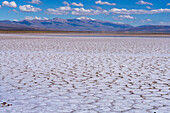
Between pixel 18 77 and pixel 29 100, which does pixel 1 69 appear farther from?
pixel 29 100

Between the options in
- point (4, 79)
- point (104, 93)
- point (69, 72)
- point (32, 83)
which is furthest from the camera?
point (69, 72)

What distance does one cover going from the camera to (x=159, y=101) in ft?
12.1

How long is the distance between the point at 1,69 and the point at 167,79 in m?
4.14

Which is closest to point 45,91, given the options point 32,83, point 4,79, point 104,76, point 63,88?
point 63,88

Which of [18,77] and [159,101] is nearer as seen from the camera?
Answer: [159,101]

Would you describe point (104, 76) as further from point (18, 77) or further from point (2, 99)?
point (2, 99)

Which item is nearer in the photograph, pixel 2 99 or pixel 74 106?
pixel 74 106

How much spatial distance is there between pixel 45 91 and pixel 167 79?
2.68 m

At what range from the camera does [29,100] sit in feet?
12.1

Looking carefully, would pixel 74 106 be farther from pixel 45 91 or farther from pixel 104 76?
pixel 104 76

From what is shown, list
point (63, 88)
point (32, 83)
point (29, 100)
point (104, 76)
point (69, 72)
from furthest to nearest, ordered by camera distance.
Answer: point (69, 72)
point (104, 76)
point (32, 83)
point (63, 88)
point (29, 100)

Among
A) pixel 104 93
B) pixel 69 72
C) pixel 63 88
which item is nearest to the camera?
pixel 104 93

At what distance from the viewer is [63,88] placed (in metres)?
4.50

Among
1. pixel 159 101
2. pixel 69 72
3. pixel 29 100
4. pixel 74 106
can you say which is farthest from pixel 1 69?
pixel 159 101
